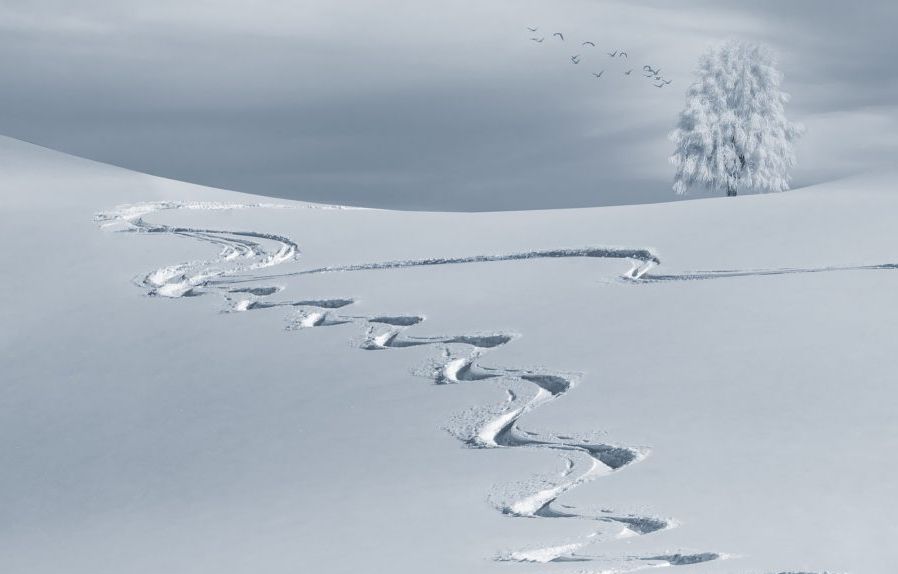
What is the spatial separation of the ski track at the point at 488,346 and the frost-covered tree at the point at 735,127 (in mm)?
20052

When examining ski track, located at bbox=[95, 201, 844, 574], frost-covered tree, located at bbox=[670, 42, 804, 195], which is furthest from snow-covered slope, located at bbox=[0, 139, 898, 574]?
frost-covered tree, located at bbox=[670, 42, 804, 195]

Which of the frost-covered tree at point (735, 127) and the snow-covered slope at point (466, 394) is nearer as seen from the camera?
the snow-covered slope at point (466, 394)

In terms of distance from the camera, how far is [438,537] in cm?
811

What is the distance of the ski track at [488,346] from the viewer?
7.90 metres

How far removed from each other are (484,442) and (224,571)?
2.84 meters

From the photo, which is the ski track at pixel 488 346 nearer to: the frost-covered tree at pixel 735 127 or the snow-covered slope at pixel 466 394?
the snow-covered slope at pixel 466 394

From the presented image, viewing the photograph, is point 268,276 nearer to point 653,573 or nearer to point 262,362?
point 262,362

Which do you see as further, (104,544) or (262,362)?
(262,362)

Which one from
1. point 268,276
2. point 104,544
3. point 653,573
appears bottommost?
point 104,544

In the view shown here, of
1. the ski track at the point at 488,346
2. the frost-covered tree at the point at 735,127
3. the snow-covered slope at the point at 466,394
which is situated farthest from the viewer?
the frost-covered tree at the point at 735,127

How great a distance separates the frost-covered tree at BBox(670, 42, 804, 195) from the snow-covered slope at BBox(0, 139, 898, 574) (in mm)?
19484

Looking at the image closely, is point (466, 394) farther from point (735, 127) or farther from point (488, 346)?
point (735, 127)

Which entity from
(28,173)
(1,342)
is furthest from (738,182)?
(1,342)

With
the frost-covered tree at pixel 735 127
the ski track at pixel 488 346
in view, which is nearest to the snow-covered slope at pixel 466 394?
the ski track at pixel 488 346
